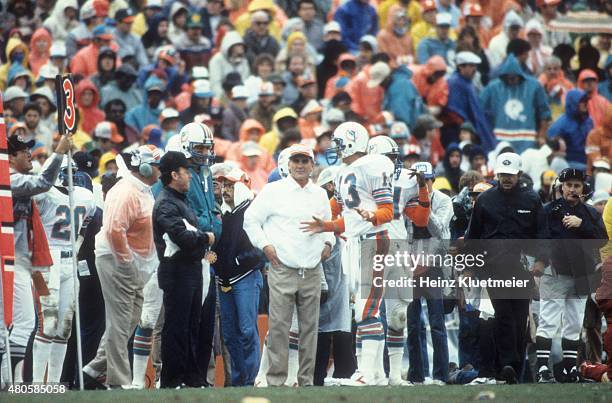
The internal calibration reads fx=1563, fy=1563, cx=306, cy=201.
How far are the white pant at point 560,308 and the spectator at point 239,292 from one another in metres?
3.07

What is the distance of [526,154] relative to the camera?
2272 cm

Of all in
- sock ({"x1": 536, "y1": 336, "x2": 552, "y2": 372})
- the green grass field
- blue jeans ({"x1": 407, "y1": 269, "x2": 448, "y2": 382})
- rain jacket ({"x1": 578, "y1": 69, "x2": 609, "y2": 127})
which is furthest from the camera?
rain jacket ({"x1": 578, "y1": 69, "x2": 609, "y2": 127})

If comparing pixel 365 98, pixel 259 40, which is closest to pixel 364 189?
pixel 365 98

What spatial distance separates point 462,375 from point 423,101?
843cm

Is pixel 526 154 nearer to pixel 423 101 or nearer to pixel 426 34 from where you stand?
pixel 423 101

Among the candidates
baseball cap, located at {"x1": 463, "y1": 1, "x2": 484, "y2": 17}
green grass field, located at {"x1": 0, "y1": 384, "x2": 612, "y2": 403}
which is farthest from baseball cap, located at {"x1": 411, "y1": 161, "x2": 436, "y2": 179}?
baseball cap, located at {"x1": 463, "y1": 1, "x2": 484, "y2": 17}

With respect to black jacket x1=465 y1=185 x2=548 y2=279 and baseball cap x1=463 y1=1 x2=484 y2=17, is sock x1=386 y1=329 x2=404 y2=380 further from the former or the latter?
baseball cap x1=463 y1=1 x2=484 y2=17

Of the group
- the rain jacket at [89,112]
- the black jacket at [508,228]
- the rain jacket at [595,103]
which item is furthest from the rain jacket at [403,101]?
the black jacket at [508,228]

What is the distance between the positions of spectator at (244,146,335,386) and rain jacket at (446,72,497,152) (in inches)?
345

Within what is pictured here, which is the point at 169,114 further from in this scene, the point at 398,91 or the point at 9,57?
the point at 9,57

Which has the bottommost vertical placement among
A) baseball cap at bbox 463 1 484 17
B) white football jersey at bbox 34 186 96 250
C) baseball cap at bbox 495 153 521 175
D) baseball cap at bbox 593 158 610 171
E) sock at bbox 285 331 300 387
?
sock at bbox 285 331 300 387

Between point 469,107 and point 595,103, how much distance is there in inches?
80.8

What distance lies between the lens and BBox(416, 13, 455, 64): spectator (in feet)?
82.9

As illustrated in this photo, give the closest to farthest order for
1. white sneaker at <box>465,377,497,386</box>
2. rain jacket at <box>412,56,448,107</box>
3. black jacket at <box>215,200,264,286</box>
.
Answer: white sneaker at <box>465,377,497,386</box> < black jacket at <box>215,200,264,286</box> < rain jacket at <box>412,56,448,107</box>
